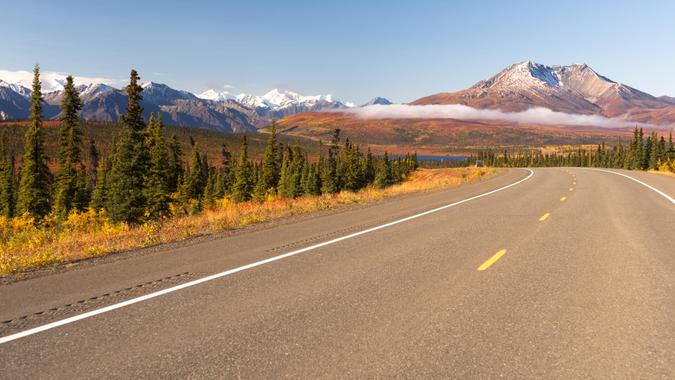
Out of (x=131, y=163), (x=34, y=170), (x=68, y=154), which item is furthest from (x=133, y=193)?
(x=34, y=170)

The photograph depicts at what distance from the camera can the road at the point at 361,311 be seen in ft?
12.0

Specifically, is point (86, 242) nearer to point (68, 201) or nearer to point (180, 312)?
point (180, 312)

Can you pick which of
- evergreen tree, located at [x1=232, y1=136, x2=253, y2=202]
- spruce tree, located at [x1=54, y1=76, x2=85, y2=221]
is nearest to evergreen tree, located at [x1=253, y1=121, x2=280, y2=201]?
evergreen tree, located at [x1=232, y1=136, x2=253, y2=202]

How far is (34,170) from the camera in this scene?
3809cm

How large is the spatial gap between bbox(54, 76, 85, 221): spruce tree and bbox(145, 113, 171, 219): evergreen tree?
6.33 m

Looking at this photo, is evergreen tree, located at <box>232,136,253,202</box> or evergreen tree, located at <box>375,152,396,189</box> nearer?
evergreen tree, located at <box>232,136,253,202</box>

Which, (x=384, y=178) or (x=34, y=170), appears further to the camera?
(x=384, y=178)

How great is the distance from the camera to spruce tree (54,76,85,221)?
38.2 meters

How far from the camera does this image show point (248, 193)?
189 ft

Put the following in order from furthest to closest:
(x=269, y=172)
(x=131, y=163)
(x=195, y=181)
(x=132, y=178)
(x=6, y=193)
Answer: (x=195, y=181) → (x=269, y=172) → (x=6, y=193) → (x=132, y=178) → (x=131, y=163)

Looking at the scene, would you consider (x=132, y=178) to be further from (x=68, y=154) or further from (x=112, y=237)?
(x=112, y=237)

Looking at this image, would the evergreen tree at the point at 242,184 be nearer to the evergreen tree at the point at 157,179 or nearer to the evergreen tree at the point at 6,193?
the evergreen tree at the point at 157,179

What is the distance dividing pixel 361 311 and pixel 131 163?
85.9 ft

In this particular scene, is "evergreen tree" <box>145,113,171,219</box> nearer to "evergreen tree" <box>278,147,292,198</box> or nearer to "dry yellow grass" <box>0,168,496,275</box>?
"dry yellow grass" <box>0,168,496,275</box>
